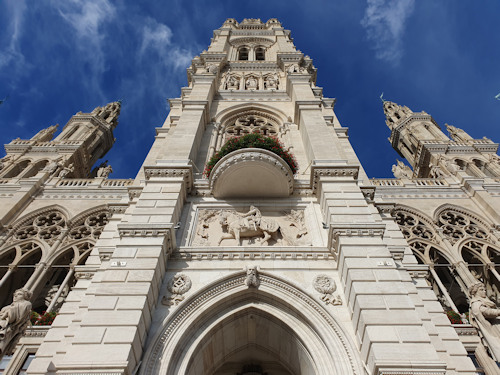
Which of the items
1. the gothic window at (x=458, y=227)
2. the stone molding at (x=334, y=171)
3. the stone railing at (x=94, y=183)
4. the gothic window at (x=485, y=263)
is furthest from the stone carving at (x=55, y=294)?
the gothic window at (x=458, y=227)

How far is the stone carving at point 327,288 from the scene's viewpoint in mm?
7785

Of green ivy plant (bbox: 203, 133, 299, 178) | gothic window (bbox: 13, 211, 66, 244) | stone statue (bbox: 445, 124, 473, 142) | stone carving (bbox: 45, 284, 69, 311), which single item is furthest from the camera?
stone statue (bbox: 445, 124, 473, 142)

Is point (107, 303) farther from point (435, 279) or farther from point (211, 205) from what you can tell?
point (435, 279)

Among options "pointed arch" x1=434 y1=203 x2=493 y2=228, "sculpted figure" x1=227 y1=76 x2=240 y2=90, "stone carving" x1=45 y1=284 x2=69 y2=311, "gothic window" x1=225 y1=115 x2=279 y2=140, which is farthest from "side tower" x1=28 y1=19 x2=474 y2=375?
"sculpted figure" x1=227 y1=76 x2=240 y2=90

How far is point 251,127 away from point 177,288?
11029 mm

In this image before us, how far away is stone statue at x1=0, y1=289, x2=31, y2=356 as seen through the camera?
244 inches

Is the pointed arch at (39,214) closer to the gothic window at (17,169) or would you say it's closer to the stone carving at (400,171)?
the gothic window at (17,169)

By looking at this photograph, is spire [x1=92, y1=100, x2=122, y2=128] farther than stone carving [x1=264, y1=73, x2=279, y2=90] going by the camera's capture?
Yes

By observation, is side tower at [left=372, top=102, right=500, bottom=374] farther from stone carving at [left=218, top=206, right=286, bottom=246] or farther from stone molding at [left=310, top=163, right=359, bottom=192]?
stone carving at [left=218, top=206, right=286, bottom=246]

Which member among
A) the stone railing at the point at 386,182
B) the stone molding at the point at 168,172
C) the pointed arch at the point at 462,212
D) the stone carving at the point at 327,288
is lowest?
the stone carving at the point at 327,288

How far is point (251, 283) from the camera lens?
8.09 meters

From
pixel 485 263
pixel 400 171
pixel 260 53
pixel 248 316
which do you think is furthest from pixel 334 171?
pixel 260 53

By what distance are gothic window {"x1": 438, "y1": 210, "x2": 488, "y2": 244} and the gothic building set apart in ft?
0.24

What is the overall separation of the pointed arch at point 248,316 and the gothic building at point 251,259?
0.11 ft
